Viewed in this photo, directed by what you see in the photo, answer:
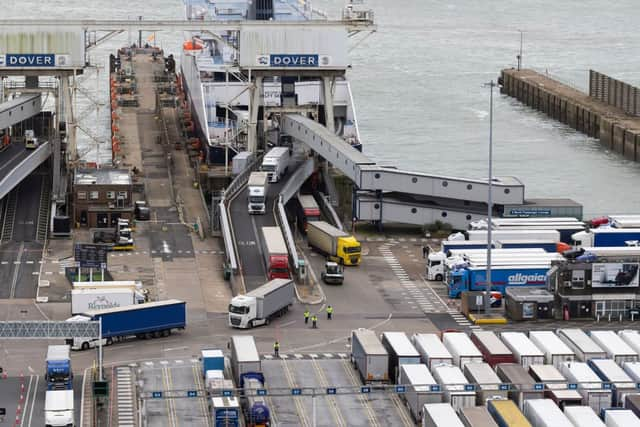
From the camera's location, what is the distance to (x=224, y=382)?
70938mm

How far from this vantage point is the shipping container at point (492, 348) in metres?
74.8

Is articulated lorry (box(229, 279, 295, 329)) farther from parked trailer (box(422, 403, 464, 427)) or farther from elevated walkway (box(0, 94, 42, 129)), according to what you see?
elevated walkway (box(0, 94, 42, 129))

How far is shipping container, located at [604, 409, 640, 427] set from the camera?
65500 mm

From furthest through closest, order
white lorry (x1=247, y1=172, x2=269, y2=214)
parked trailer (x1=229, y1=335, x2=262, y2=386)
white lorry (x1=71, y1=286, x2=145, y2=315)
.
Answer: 1. white lorry (x1=247, y1=172, x2=269, y2=214)
2. white lorry (x1=71, y1=286, x2=145, y2=315)
3. parked trailer (x1=229, y1=335, x2=262, y2=386)

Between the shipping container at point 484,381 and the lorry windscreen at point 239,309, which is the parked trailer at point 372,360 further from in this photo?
the lorry windscreen at point 239,309

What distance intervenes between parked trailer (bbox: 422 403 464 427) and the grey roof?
40973mm

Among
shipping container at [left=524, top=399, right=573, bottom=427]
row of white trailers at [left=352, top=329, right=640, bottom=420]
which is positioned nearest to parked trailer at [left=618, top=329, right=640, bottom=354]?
row of white trailers at [left=352, top=329, right=640, bottom=420]

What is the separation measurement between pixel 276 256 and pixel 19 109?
30.1m

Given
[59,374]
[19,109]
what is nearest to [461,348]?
[59,374]

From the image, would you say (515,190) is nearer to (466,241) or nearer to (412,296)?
(466,241)

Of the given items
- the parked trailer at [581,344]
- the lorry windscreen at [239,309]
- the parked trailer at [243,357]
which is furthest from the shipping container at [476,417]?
the lorry windscreen at [239,309]

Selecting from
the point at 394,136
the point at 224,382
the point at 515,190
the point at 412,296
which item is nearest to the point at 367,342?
the point at 224,382

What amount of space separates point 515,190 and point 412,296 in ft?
52.8

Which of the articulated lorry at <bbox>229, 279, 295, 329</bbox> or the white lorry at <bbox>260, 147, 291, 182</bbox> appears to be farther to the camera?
the white lorry at <bbox>260, 147, 291, 182</bbox>
